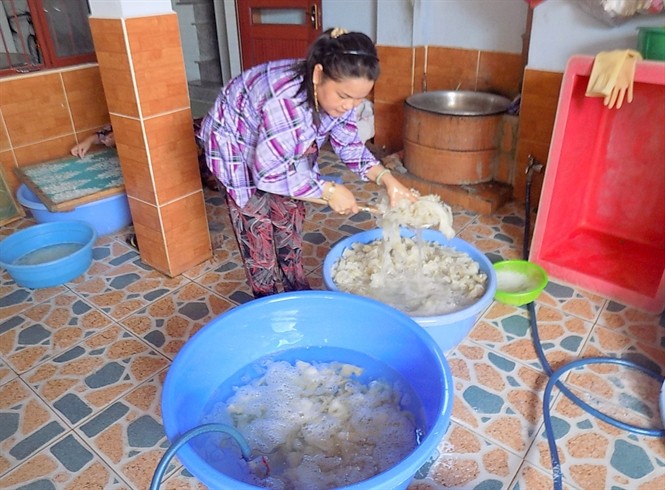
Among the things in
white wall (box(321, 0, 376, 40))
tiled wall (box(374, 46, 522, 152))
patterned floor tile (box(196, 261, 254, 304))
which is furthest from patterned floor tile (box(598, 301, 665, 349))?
white wall (box(321, 0, 376, 40))

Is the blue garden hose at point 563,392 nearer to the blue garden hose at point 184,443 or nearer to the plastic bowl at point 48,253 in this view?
the blue garden hose at point 184,443

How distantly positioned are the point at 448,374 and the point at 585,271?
57.1 inches

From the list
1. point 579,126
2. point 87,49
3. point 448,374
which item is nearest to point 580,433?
point 448,374

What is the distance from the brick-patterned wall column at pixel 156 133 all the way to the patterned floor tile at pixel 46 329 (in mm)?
428

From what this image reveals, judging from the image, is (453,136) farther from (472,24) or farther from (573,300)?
(573,300)

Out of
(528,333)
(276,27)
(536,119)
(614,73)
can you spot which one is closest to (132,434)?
(528,333)

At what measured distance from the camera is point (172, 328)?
228 centimetres

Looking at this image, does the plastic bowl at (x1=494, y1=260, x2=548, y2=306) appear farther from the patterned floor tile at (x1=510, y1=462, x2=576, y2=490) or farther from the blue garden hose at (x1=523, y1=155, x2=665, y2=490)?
the patterned floor tile at (x1=510, y1=462, x2=576, y2=490)

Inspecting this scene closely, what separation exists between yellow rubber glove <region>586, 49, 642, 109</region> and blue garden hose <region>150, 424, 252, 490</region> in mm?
1822

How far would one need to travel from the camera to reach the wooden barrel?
10.2 ft

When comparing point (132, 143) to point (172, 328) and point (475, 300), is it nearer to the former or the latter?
point (172, 328)

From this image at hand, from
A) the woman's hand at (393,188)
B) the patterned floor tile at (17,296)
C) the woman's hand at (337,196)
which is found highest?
the woman's hand at (337,196)

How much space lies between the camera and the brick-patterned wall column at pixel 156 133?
2.21 meters

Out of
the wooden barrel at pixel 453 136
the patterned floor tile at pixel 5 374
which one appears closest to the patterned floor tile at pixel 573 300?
the wooden barrel at pixel 453 136
